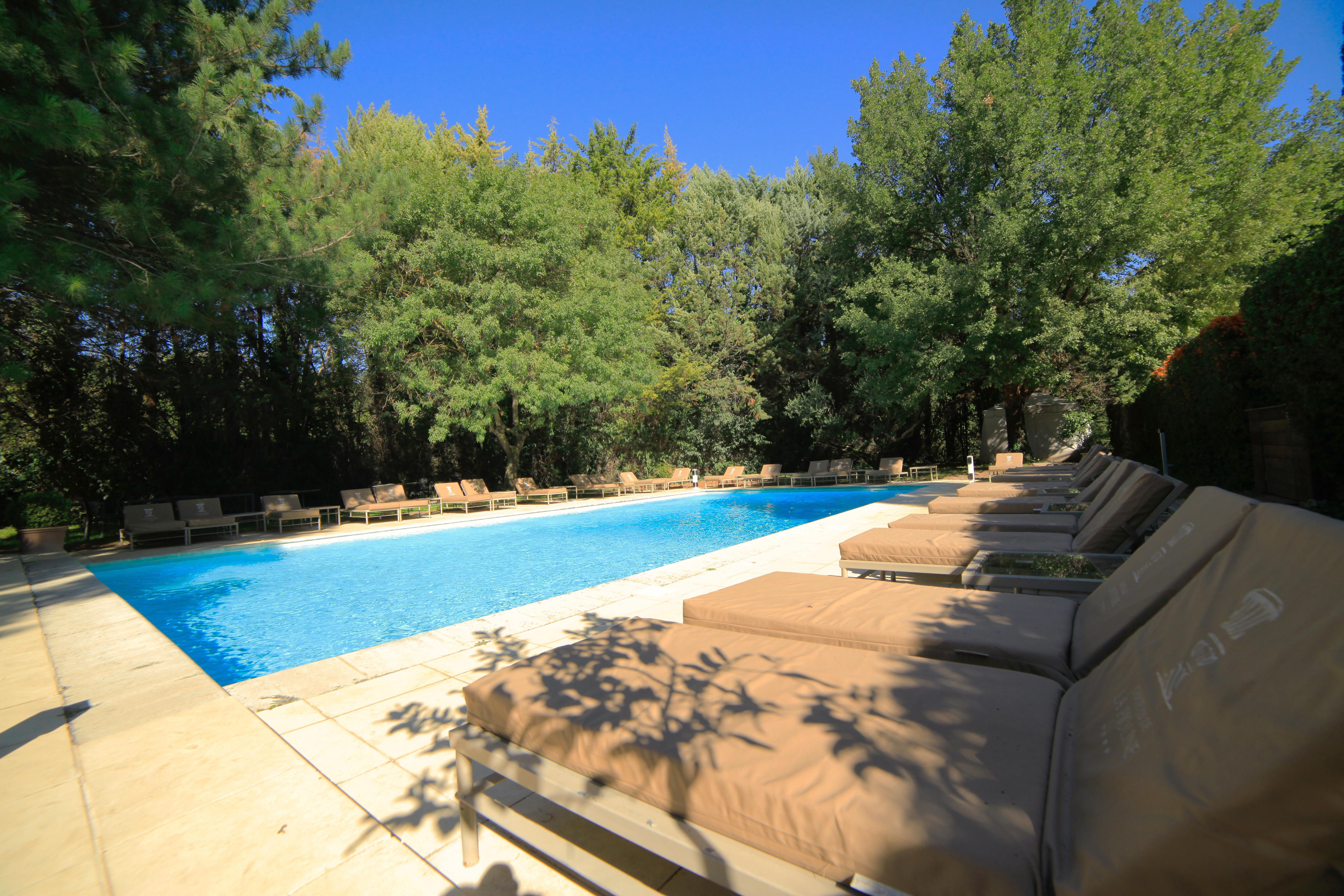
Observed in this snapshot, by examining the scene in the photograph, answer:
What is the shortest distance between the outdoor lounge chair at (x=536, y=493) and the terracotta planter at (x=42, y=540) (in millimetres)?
8830

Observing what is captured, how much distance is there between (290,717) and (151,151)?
22.9 feet

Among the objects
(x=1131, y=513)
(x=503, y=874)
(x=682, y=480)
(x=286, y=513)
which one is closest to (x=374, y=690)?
(x=503, y=874)

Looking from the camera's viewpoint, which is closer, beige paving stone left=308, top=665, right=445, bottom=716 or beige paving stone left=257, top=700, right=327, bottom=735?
beige paving stone left=257, top=700, right=327, bottom=735

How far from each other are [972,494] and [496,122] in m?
21.8

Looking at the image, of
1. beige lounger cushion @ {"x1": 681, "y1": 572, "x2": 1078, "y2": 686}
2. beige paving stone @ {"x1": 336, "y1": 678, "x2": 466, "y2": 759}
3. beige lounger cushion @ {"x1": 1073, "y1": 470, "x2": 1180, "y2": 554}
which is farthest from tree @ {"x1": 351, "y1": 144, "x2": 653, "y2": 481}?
beige lounger cushion @ {"x1": 1073, "y1": 470, "x2": 1180, "y2": 554}

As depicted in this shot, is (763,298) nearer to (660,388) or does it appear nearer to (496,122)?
(660,388)

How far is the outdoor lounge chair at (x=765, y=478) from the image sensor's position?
19.4m

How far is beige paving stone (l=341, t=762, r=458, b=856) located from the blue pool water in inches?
120

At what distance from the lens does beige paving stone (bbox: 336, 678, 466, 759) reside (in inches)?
108

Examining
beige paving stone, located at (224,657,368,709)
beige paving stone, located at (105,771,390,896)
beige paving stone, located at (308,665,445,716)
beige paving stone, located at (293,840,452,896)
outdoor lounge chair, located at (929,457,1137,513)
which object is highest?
outdoor lounge chair, located at (929,457,1137,513)

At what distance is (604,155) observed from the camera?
79.8 ft

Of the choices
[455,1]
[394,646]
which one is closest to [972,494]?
[394,646]

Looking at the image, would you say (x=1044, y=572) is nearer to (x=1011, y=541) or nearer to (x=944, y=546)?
(x=944, y=546)

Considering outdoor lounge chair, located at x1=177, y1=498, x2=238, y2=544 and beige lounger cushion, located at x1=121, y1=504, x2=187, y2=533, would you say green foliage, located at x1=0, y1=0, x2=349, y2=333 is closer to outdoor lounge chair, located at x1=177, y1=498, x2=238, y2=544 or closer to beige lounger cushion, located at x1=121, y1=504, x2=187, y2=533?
beige lounger cushion, located at x1=121, y1=504, x2=187, y2=533
